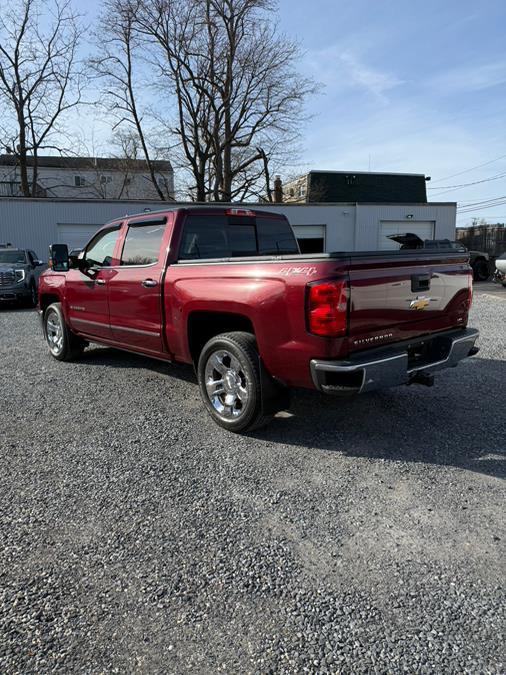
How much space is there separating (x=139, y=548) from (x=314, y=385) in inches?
62.0

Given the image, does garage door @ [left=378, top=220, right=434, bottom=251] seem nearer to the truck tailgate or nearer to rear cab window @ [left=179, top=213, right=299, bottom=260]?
rear cab window @ [left=179, top=213, right=299, bottom=260]

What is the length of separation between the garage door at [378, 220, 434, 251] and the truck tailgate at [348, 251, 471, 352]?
22632 mm

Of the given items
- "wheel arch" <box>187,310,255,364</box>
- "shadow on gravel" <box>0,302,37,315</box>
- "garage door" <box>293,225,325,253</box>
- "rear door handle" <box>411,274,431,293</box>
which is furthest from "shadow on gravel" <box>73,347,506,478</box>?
"garage door" <box>293,225,325,253</box>

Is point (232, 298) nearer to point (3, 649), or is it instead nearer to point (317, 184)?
point (3, 649)

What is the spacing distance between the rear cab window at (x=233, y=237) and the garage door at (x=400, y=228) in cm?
2158

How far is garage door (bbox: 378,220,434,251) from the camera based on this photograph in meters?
26.1

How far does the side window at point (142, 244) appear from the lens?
16.0 ft

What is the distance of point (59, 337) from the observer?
22.4ft

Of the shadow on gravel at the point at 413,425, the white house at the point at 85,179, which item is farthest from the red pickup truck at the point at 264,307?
the white house at the point at 85,179

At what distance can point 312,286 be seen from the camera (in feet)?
10.7

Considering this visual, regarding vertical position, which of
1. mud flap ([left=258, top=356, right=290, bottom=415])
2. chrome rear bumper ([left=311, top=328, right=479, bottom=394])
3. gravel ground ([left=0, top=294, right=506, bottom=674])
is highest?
chrome rear bumper ([left=311, top=328, right=479, bottom=394])

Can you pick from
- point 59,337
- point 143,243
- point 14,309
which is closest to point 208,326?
point 143,243

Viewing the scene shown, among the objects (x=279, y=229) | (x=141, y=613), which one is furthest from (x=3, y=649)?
(x=279, y=229)

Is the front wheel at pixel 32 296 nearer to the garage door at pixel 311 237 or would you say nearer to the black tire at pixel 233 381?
the black tire at pixel 233 381
